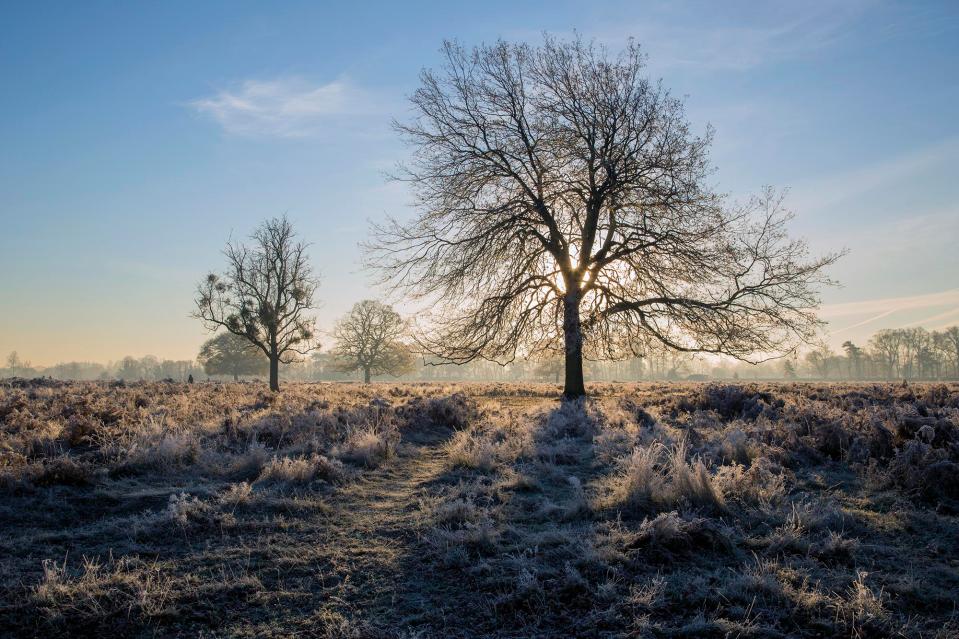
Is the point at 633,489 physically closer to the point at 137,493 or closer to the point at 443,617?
the point at 443,617

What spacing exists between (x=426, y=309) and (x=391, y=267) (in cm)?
180

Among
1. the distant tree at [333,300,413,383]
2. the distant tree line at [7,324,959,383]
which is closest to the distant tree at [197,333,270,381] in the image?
the distant tree line at [7,324,959,383]

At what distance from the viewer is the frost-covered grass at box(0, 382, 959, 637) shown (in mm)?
3229

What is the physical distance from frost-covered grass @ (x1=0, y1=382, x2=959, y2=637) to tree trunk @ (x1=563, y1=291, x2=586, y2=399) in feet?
27.4

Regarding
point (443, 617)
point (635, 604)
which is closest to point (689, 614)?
point (635, 604)

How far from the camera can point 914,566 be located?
3.94 metres

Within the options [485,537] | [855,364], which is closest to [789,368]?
[855,364]

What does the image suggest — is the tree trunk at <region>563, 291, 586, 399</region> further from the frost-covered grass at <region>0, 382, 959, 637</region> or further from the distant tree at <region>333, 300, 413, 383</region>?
the distant tree at <region>333, 300, 413, 383</region>

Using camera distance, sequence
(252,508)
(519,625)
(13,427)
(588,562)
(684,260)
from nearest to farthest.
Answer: (519,625) < (588,562) < (252,508) < (13,427) < (684,260)

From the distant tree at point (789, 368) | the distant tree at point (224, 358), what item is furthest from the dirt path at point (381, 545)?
the distant tree at point (224, 358)

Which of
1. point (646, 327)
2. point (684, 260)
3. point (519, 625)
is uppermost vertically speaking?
point (684, 260)

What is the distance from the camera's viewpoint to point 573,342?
55.0 ft

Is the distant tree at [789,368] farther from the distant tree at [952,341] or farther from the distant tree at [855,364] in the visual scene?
the distant tree at [952,341]

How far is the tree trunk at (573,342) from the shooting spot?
16734 mm
